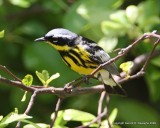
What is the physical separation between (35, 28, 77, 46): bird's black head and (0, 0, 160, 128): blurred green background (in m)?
0.41

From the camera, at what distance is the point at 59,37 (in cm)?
198

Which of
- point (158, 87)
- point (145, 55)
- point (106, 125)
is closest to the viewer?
point (106, 125)

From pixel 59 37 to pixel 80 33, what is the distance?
0.75 metres

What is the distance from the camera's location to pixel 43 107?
324cm

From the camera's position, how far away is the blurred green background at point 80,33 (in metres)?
2.44

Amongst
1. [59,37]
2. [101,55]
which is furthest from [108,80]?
[59,37]

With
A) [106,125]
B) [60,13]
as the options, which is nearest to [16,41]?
[60,13]

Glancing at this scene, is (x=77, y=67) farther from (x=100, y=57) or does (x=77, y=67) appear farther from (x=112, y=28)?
(x=112, y=28)

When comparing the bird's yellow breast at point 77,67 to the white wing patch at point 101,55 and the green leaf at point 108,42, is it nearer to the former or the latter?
the white wing patch at point 101,55

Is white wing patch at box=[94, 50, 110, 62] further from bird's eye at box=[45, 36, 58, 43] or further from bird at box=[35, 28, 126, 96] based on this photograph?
bird's eye at box=[45, 36, 58, 43]

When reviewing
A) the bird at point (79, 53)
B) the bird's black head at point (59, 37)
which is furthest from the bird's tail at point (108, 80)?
the bird's black head at point (59, 37)

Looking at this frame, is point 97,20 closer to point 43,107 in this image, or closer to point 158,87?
point 158,87

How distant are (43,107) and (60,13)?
0.65 meters

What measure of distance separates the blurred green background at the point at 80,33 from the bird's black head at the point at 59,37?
16.2 inches
